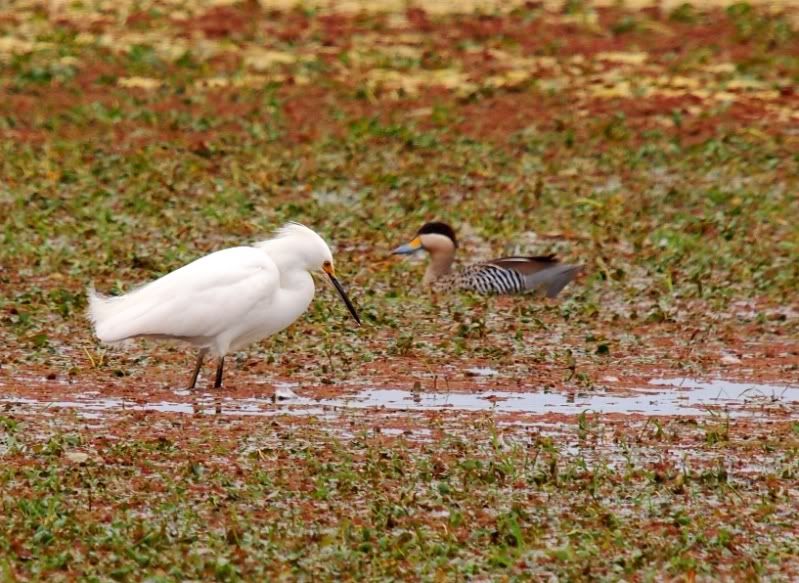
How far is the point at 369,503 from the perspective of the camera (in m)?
7.96

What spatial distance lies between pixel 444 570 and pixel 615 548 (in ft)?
2.47

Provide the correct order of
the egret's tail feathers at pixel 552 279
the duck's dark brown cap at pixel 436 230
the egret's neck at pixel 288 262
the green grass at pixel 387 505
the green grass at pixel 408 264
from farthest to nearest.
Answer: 1. the duck's dark brown cap at pixel 436 230
2. the egret's tail feathers at pixel 552 279
3. the egret's neck at pixel 288 262
4. the green grass at pixel 408 264
5. the green grass at pixel 387 505

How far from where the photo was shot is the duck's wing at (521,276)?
1298 centimetres

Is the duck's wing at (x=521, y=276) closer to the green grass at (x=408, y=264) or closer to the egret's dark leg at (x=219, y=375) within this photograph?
the green grass at (x=408, y=264)

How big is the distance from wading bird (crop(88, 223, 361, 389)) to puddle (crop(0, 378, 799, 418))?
337mm

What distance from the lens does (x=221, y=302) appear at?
1028 cm

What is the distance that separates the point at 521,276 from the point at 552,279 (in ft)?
0.79

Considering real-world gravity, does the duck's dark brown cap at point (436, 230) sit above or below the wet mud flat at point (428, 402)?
below

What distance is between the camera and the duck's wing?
1298cm

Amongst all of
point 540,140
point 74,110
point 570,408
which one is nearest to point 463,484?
point 570,408

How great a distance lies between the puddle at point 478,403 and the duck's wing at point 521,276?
8.02 feet

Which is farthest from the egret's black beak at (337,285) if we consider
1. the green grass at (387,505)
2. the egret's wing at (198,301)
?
the green grass at (387,505)

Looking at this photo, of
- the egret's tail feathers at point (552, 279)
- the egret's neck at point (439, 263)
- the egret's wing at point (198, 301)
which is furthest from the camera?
the egret's neck at point (439, 263)

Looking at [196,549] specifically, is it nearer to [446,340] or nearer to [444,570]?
[444,570]
